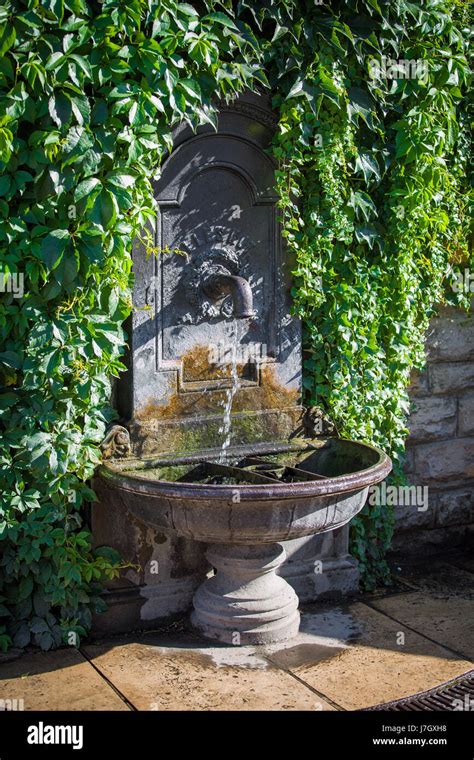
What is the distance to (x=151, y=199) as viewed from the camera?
4047 mm

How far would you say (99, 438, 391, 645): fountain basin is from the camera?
12.8 ft

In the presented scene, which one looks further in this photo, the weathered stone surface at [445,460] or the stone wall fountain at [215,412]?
the weathered stone surface at [445,460]

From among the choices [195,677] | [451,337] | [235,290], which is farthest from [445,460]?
[195,677]

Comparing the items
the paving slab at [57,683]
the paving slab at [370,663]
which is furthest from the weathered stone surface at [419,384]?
the paving slab at [57,683]

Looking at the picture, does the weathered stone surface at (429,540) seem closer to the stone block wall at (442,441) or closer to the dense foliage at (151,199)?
the stone block wall at (442,441)

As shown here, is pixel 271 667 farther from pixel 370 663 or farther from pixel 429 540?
pixel 429 540

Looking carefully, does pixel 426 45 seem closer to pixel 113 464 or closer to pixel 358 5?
pixel 358 5

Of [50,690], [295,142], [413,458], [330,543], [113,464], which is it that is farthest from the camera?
[413,458]

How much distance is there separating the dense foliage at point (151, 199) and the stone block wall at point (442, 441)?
0.32 m

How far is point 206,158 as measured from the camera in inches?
173

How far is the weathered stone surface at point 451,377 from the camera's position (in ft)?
18.2

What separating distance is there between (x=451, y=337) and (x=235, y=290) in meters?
1.75
